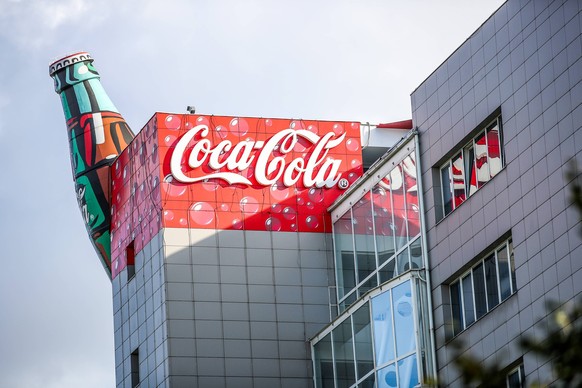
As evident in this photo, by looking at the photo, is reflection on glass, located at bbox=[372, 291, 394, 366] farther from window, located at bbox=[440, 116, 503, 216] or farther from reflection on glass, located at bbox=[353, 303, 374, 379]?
window, located at bbox=[440, 116, 503, 216]

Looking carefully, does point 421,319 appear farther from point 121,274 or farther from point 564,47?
point 121,274

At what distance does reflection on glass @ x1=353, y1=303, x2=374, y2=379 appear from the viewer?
44188 mm

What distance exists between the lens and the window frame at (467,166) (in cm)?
3822

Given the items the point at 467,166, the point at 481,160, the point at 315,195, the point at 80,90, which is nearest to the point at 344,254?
the point at 315,195

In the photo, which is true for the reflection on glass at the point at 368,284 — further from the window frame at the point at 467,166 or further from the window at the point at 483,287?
the window at the point at 483,287

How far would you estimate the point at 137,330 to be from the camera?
52.5 meters

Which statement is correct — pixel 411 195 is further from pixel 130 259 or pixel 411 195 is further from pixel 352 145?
pixel 130 259

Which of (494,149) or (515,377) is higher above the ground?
(494,149)

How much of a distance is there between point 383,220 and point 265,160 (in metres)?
6.65

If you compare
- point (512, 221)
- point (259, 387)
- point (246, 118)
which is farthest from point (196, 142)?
point (512, 221)

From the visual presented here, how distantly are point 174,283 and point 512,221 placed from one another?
16.7 meters

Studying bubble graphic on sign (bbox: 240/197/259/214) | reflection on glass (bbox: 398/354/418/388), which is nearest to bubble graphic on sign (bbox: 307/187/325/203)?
bubble graphic on sign (bbox: 240/197/259/214)

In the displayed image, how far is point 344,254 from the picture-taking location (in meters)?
50.7

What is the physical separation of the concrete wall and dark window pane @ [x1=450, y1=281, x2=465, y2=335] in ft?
0.76
